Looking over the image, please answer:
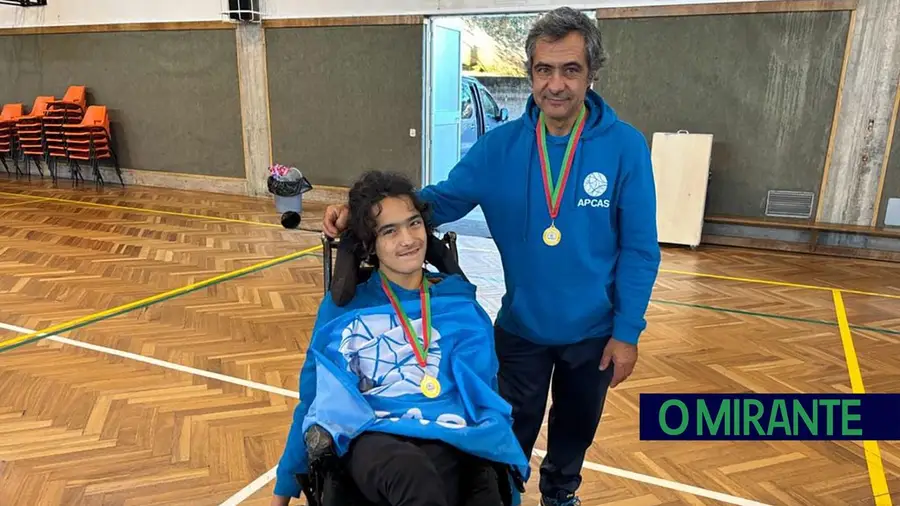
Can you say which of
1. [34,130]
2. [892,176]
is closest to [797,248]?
→ [892,176]

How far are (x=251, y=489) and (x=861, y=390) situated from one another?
2798 mm

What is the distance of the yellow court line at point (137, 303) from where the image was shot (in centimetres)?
344

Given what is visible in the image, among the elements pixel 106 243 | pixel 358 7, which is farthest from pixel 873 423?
pixel 358 7

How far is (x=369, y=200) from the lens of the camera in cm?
159

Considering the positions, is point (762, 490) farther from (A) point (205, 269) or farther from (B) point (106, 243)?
(B) point (106, 243)

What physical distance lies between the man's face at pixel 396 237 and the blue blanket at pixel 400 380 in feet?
0.26

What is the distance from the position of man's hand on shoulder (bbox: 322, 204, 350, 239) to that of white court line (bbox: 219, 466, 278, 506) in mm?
1004

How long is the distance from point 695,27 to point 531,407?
502 centimetres

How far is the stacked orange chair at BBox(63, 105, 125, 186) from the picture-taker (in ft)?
27.6

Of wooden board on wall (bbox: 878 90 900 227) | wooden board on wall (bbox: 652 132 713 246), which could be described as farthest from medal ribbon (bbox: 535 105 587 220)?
wooden board on wall (bbox: 878 90 900 227)

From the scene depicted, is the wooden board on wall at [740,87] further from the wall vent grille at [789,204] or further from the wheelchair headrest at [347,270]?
the wheelchair headrest at [347,270]

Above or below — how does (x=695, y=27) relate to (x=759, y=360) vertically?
above

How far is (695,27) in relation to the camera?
18.7 feet

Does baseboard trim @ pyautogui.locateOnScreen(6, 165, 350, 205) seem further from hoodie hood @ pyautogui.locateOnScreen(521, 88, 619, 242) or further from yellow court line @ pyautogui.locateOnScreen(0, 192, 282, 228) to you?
hoodie hood @ pyautogui.locateOnScreen(521, 88, 619, 242)
